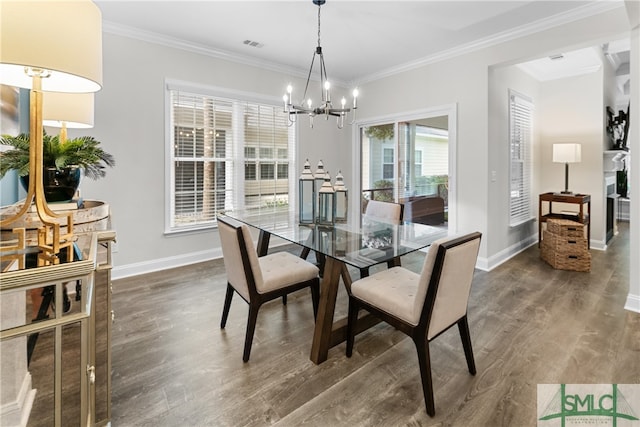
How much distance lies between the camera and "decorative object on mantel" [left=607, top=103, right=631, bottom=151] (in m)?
5.18

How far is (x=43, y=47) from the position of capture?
2.90ft

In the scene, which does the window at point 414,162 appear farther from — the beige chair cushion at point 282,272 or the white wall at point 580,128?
the beige chair cushion at point 282,272

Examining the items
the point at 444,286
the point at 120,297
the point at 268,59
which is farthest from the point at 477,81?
the point at 120,297

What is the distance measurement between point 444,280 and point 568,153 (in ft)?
14.6

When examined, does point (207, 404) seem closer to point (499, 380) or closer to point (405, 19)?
point (499, 380)

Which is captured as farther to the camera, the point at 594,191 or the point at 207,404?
the point at 594,191

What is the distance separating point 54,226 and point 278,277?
1427mm

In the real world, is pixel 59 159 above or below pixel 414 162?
below

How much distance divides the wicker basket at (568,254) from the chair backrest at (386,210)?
93.1 inches

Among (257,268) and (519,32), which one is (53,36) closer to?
(257,268)

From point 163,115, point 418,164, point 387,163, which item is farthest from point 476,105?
point 163,115

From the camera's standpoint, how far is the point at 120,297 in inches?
122

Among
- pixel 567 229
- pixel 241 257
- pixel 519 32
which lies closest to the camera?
pixel 241 257

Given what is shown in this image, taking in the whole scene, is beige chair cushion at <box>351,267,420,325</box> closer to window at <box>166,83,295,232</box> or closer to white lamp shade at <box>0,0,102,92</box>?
white lamp shade at <box>0,0,102,92</box>
